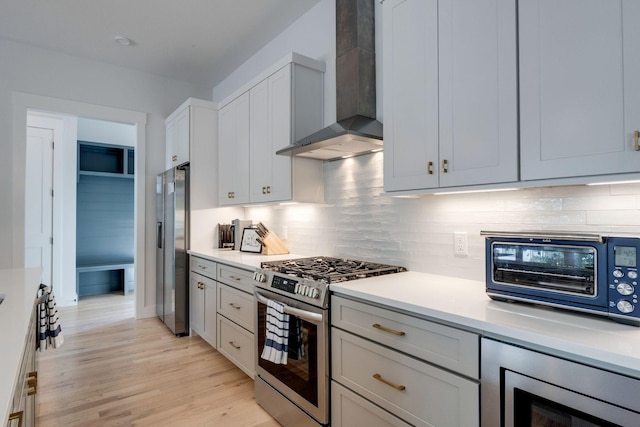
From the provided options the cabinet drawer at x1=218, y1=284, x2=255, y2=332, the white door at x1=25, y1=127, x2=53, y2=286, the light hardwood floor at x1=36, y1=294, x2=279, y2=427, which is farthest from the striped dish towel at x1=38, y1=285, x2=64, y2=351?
the white door at x1=25, y1=127, x2=53, y2=286

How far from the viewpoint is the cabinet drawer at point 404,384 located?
4.19 feet

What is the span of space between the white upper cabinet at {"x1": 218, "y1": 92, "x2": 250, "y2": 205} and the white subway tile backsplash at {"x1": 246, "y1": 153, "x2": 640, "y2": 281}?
18.9 inches

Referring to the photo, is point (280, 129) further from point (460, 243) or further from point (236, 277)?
point (460, 243)

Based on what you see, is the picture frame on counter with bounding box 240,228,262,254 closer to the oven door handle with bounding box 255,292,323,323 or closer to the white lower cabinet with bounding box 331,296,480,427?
the oven door handle with bounding box 255,292,323,323

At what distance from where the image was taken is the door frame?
3.62 metres

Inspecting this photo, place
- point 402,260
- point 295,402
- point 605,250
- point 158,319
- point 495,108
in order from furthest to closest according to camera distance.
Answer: point 158,319
point 402,260
point 295,402
point 495,108
point 605,250

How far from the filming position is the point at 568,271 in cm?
126

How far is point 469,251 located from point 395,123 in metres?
0.79

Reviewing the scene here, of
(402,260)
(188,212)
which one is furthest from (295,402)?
(188,212)

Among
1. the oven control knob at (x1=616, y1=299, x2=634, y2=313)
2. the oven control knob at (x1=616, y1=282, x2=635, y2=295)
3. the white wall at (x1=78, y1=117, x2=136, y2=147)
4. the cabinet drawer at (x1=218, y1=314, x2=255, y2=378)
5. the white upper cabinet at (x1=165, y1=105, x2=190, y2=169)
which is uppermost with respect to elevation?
the white wall at (x1=78, y1=117, x2=136, y2=147)

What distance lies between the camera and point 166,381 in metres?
2.70

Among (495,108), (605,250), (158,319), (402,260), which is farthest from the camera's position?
(158,319)

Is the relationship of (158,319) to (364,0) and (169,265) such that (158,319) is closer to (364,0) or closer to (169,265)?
(169,265)

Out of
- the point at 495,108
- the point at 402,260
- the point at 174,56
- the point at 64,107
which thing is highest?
the point at 174,56
